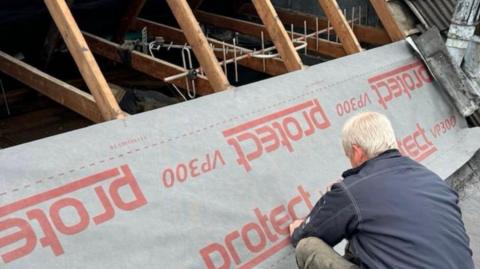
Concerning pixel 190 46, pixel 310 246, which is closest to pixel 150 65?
pixel 190 46

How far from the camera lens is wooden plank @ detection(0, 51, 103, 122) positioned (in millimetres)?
2199

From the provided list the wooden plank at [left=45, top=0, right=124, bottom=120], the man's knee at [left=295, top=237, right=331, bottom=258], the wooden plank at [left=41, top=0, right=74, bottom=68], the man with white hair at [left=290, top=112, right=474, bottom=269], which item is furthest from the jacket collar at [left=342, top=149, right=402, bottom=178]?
the wooden plank at [left=41, top=0, right=74, bottom=68]

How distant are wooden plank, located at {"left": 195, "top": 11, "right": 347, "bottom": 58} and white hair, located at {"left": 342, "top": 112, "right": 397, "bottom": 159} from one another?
1959 millimetres

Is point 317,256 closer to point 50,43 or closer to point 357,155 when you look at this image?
point 357,155

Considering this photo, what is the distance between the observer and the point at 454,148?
3.24 meters

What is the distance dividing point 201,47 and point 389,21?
70.5 inches

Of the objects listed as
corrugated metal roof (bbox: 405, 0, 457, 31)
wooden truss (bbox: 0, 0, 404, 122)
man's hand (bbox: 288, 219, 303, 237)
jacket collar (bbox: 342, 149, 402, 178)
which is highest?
wooden truss (bbox: 0, 0, 404, 122)

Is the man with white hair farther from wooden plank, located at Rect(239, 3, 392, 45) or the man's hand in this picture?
wooden plank, located at Rect(239, 3, 392, 45)

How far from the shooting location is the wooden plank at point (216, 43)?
10.4 feet

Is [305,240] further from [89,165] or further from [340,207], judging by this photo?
[89,165]

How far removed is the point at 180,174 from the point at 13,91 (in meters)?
2.36

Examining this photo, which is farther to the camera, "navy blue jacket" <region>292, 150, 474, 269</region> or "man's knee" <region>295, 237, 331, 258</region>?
"man's knee" <region>295, 237, 331, 258</region>

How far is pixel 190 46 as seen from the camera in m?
2.75

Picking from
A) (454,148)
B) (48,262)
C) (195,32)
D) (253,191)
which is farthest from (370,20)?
(48,262)
